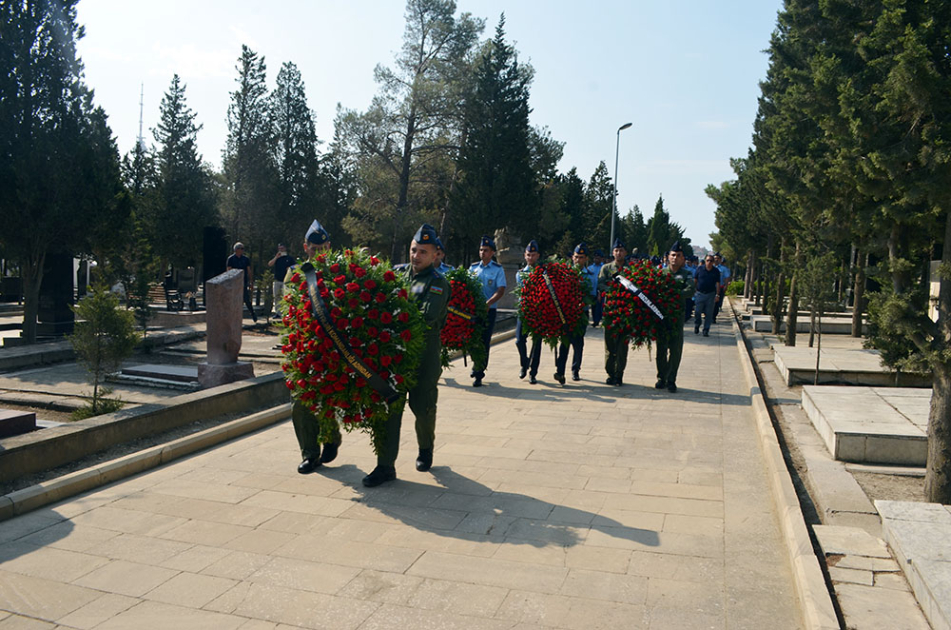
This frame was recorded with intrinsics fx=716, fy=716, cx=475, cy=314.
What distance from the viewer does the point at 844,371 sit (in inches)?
419

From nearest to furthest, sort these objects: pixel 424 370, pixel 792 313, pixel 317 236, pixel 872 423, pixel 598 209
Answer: pixel 424 370 < pixel 317 236 < pixel 872 423 < pixel 792 313 < pixel 598 209

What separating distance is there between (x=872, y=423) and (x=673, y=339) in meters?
3.70

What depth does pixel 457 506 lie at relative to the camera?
17.9 feet

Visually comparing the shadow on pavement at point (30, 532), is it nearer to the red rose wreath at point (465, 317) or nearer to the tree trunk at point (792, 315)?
the red rose wreath at point (465, 317)

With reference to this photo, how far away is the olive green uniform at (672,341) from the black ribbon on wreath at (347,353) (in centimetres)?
614

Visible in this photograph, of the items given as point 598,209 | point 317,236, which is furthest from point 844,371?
point 598,209

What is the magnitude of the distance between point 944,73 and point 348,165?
37229 millimetres

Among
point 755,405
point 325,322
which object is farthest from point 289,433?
point 755,405

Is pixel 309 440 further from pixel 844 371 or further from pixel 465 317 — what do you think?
pixel 844 371

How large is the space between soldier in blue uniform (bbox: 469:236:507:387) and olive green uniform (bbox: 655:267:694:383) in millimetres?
2521

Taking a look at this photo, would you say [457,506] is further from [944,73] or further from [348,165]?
[348,165]

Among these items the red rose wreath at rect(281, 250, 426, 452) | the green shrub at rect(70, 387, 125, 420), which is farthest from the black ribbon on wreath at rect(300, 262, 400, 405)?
the green shrub at rect(70, 387, 125, 420)

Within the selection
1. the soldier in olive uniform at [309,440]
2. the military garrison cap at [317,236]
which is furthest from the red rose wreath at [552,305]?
the soldier in olive uniform at [309,440]

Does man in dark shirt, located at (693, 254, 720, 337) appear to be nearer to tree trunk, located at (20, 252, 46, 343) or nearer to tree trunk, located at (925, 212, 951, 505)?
tree trunk, located at (925, 212, 951, 505)
